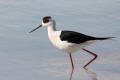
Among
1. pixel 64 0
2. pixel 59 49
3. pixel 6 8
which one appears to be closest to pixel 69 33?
pixel 59 49

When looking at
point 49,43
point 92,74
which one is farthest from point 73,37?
point 49,43

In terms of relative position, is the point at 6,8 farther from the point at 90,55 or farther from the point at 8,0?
the point at 90,55

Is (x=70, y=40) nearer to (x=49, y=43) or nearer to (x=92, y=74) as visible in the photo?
(x=92, y=74)

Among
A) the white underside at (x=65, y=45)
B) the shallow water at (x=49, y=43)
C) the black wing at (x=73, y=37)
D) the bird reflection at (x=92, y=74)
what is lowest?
the bird reflection at (x=92, y=74)

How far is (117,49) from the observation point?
648 cm

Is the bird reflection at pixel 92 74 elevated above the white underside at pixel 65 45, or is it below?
below

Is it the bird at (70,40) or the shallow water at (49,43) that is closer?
the shallow water at (49,43)

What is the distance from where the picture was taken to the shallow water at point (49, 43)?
5.60 m

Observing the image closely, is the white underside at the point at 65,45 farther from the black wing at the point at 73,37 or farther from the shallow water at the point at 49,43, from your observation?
the shallow water at the point at 49,43

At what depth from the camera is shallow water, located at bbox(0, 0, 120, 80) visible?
5.60 metres

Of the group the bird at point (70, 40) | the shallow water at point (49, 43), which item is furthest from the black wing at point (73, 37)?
the shallow water at point (49, 43)

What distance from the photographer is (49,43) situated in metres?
6.62

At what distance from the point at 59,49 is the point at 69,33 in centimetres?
30

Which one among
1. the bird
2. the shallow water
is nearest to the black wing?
the bird
